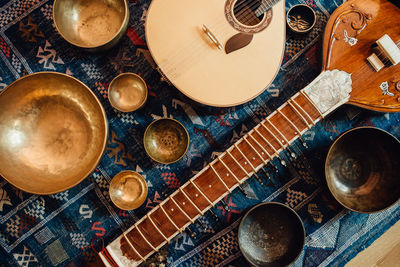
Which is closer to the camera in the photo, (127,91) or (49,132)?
(49,132)

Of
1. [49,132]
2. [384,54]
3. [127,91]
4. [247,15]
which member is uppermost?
[49,132]

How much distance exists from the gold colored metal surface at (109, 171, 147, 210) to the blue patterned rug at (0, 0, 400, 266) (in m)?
0.06

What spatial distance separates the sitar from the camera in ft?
5.76

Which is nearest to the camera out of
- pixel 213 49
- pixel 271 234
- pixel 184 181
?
pixel 213 49

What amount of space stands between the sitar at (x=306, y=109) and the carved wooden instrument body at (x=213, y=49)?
273mm

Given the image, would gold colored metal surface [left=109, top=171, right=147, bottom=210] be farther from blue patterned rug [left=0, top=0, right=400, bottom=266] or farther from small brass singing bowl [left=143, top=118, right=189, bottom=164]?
small brass singing bowl [left=143, top=118, right=189, bottom=164]

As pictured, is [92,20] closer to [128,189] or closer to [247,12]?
[247,12]

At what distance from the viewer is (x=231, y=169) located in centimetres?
176

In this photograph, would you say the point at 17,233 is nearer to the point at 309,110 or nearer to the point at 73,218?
the point at 73,218

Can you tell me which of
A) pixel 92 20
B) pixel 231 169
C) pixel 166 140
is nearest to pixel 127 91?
pixel 166 140

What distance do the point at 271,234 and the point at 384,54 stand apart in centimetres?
137

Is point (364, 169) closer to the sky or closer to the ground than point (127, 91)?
closer to the ground

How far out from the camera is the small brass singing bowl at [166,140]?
1940 mm

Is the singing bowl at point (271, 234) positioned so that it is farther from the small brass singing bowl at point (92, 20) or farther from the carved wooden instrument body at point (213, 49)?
the small brass singing bowl at point (92, 20)
